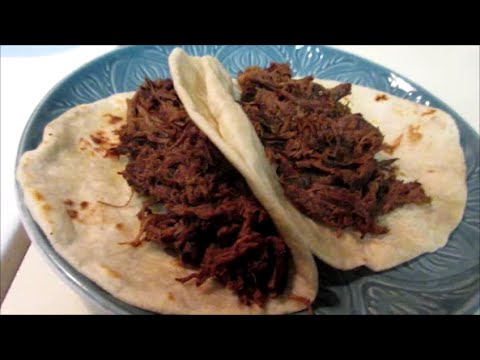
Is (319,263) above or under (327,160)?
under

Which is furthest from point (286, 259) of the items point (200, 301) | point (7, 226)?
point (7, 226)

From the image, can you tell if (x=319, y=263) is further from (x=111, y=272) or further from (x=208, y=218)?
(x=111, y=272)

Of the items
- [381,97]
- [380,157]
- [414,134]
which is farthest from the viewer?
[381,97]

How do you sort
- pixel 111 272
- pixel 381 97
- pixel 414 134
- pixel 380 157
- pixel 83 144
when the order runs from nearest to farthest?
1. pixel 111 272
2. pixel 83 144
3. pixel 380 157
4. pixel 414 134
5. pixel 381 97

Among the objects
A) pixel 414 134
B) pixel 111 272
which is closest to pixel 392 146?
pixel 414 134

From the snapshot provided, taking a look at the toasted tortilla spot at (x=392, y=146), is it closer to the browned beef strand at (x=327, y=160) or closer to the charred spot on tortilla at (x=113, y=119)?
the browned beef strand at (x=327, y=160)

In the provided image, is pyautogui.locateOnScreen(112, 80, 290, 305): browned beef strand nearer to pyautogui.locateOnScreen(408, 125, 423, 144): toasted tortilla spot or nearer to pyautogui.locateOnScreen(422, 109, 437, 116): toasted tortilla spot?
pyautogui.locateOnScreen(408, 125, 423, 144): toasted tortilla spot

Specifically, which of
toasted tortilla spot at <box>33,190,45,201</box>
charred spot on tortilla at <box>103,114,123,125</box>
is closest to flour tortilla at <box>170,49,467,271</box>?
charred spot on tortilla at <box>103,114,123,125</box>
